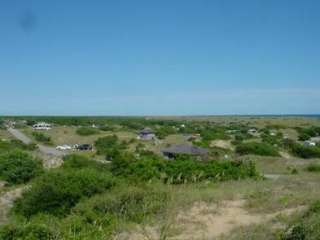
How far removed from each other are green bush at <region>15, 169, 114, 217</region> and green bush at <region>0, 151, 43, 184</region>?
394 inches

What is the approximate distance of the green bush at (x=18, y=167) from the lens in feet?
108

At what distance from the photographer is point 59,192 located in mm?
22094

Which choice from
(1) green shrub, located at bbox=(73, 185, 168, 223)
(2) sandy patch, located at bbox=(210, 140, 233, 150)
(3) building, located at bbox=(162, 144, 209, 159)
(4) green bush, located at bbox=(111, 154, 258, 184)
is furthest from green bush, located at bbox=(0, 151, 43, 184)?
(2) sandy patch, located at bbox=(210, 140, 233, 150)

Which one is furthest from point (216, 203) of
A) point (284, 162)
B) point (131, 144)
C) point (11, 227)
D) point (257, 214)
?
point (131, 144)

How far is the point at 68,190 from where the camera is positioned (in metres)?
22.1

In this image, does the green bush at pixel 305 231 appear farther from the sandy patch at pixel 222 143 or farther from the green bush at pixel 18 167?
the sandy patch at pixel 222 143

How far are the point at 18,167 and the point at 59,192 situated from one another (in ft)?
40.3

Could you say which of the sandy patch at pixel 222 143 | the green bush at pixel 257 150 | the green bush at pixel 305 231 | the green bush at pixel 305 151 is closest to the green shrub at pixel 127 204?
the green bush at pixel 305 231

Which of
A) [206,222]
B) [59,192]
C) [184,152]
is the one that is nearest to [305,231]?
[206,222]

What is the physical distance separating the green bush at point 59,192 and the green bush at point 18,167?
10.0 m

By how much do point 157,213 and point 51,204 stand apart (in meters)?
5.56

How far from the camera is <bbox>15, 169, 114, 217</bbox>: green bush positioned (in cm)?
2186

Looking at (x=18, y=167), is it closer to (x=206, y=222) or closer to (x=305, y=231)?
(x=206, y=222)

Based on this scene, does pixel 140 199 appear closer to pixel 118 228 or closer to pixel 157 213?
pixel 157 213
